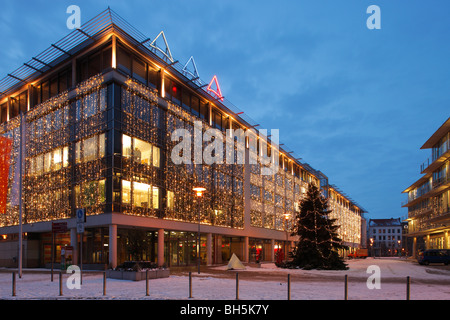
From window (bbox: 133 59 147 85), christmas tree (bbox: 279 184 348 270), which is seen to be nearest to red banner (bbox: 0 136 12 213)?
window (bbox: 133 59 147 85)

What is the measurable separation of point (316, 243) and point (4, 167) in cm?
3331

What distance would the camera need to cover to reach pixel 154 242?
3666 centimetres

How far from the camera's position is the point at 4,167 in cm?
4462

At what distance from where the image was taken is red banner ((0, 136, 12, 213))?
43781 mm

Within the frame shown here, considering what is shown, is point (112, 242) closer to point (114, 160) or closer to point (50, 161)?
point (114, 160)

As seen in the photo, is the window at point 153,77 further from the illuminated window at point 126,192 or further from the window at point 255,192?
the window at point 255,192

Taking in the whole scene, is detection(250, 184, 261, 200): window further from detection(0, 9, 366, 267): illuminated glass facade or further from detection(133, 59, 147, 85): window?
detection(133, 59, 147, 85): window

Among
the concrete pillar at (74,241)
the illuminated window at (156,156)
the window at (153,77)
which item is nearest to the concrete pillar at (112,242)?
the concrete pillar at (74,241)

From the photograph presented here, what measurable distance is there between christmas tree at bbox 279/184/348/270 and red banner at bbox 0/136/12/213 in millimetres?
30044

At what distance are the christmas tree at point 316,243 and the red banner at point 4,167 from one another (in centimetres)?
3004

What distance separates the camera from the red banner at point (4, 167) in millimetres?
43781

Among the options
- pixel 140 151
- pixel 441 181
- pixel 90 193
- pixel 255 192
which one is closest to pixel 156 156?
pixel 140 151
